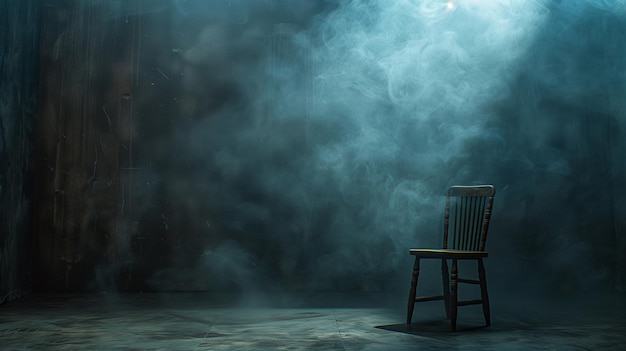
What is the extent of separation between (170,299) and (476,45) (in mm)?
3352

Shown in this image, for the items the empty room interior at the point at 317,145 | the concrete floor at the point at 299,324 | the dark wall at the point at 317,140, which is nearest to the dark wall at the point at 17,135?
the empty room interior at the point at 317,145

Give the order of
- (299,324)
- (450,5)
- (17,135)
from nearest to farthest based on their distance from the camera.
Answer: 1. (299,324)
2. (17,135)
3. (450,5)

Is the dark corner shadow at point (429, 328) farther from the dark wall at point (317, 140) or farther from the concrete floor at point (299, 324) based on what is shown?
the dark wall at point (317, 140)

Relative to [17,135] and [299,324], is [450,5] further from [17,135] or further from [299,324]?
[17,135]

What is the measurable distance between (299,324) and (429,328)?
74 centimetres

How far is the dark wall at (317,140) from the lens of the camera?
474 cm

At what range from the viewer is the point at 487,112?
4949 mm

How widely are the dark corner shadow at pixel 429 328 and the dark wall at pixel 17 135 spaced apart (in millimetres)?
2861

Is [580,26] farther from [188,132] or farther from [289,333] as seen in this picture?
[289,333]

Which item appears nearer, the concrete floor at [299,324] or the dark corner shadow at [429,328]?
the concrete floor at [299,324]

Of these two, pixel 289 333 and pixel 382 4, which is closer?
pixel 289 333

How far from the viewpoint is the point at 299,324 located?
3.29 m

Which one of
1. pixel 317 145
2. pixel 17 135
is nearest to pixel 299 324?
pixel 317 145

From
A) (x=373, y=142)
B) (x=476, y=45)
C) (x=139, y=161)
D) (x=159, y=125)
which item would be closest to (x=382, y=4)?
(x=476, y=45)
